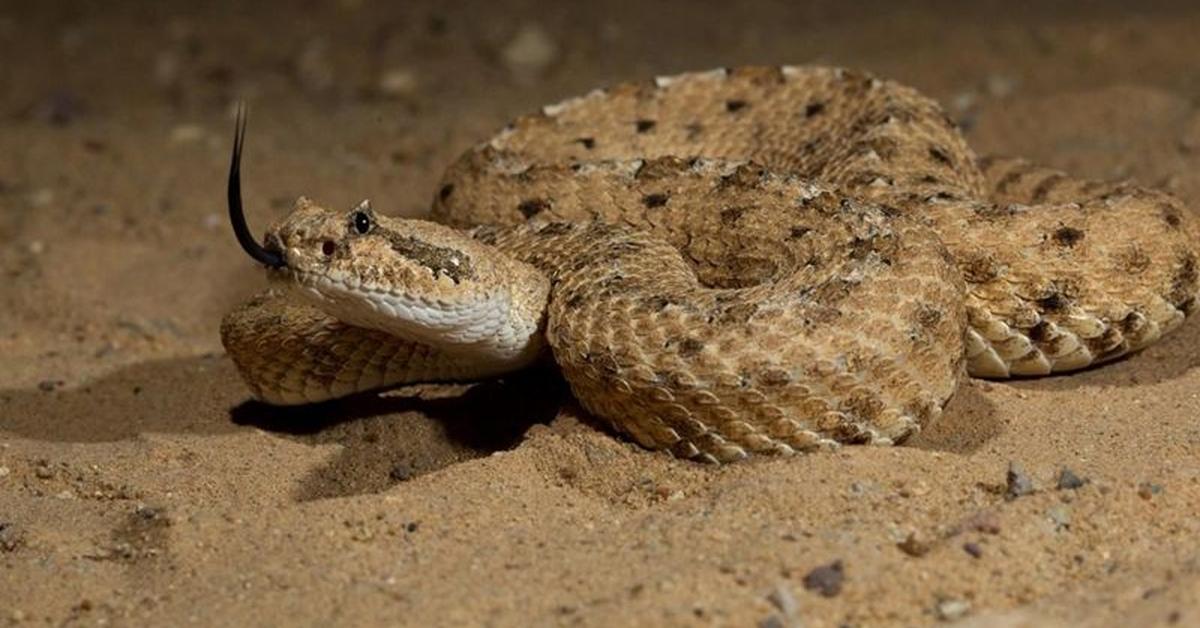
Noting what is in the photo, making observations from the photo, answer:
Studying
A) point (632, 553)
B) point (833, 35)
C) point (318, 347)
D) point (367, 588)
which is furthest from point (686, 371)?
point (833, 35)

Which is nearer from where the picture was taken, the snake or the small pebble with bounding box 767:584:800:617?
the small pebble with bounding box 767:584:800:617

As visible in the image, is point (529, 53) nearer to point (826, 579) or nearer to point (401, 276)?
point (401, 276)

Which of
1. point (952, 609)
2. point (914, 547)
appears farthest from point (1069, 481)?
point (952, 609)

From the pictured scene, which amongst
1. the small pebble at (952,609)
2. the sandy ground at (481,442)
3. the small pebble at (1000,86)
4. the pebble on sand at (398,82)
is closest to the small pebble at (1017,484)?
the sandy ground at (481,442)

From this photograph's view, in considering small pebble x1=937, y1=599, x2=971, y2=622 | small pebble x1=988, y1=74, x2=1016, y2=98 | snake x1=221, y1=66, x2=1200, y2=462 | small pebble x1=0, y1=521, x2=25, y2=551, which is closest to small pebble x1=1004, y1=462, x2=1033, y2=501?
snake x1=221, y1=66, x2=1200, y2=462

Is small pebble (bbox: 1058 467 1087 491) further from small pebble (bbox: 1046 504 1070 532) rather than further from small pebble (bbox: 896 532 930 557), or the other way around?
small pebble (bbox: 896 532 930 557)

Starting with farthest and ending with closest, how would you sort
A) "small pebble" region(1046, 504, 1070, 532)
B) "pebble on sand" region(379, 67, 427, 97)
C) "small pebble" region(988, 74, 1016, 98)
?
1. "pebble on sand" region(379, 67, 427, 97)
2. "small pebble" region(988, 74, 1016, 98)
3. "small pebble" region(1046, 504, 1070, 532)
